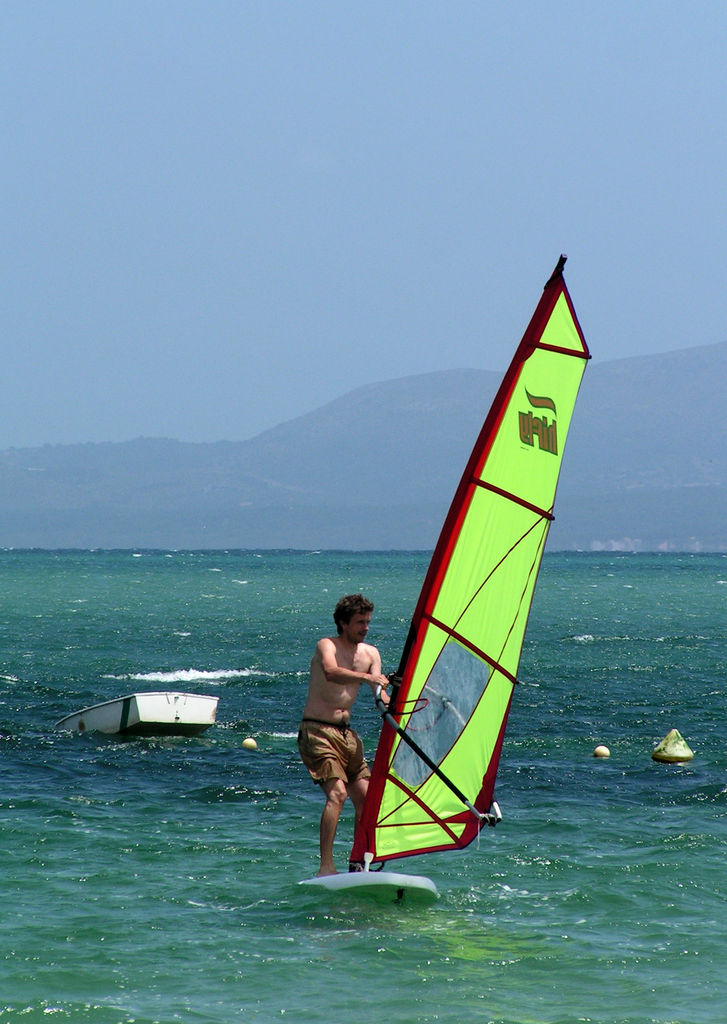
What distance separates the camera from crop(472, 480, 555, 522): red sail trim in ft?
35.2

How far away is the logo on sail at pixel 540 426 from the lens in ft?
35.7

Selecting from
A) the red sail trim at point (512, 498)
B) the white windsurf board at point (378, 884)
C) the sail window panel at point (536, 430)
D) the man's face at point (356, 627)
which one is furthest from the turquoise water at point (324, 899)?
the sail window panel at point (536, 430)

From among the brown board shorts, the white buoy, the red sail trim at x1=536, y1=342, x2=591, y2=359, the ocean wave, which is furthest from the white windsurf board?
Answer: the ocean wave

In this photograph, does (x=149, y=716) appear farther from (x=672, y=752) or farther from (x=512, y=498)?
(x=512, y=498)

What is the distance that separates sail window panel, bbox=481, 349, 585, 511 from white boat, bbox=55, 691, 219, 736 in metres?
12.8

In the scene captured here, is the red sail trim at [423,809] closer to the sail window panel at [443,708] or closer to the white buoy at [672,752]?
the sail window panel at [443,708]

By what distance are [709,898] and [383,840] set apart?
3.57m

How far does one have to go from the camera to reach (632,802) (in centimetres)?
1762

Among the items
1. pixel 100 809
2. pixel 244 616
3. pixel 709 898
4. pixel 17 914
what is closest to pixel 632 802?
pixel 709 898

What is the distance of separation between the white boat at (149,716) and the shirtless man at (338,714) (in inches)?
440

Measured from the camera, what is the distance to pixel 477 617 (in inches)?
437

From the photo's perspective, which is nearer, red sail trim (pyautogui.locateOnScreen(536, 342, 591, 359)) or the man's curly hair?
red sail trim (pyautogui.locateOnScreen(536, 342, 591, 359))

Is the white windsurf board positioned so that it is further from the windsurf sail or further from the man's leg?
the man's leg

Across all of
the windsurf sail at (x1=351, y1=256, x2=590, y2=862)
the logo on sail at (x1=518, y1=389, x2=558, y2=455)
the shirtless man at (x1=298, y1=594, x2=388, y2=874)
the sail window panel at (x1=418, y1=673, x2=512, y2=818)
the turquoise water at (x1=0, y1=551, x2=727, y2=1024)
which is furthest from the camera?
the sail window panel at (x1=418, y1=673, x2=512, y2=818)
